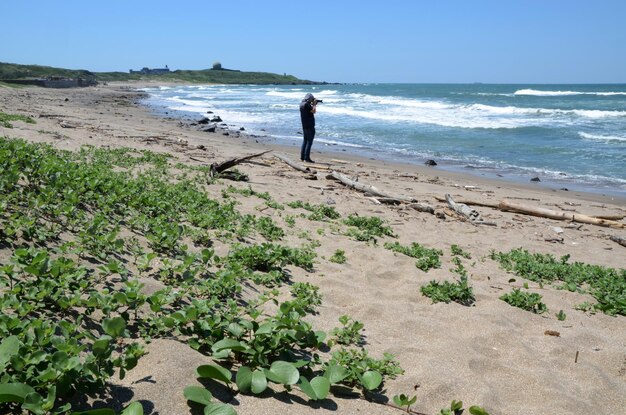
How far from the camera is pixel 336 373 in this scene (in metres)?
3.04

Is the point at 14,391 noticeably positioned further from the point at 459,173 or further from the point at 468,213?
the point at 459,173

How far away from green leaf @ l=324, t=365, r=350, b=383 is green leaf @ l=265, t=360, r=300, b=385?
270mm

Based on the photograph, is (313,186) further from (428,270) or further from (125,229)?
(125,229)

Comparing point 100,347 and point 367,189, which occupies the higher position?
point 100,347

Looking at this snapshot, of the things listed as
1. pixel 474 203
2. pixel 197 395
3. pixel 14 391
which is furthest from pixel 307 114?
pixel 14 391

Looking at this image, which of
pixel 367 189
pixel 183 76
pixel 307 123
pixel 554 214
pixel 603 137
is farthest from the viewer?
pixel 183 76

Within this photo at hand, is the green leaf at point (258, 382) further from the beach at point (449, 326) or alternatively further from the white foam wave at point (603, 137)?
the white foam wave at point (603, 137)

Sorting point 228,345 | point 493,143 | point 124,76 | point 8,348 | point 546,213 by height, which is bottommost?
point 546,213

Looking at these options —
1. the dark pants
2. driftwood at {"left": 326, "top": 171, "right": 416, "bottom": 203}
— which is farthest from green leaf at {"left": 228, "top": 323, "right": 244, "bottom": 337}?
the dark pants

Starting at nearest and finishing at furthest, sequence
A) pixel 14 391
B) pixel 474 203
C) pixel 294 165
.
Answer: pixel 14 391 → pixel 474 203 → pixel 294 165

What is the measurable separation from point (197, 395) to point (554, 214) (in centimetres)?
922

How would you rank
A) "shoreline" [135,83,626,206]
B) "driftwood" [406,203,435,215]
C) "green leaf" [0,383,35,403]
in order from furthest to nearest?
"shoreline" [135,83,626,206], "driftwood" [406,203,435,215], "green leaf" [0,383,35,403]

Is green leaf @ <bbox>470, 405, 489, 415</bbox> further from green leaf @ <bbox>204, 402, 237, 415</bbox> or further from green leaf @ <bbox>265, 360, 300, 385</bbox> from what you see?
green leaf @ <bbox>204, 402, 237, 415</bbox>

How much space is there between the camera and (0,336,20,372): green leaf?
2.22 metres
